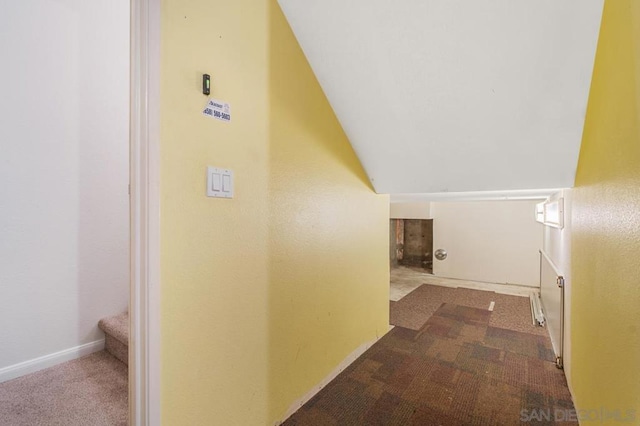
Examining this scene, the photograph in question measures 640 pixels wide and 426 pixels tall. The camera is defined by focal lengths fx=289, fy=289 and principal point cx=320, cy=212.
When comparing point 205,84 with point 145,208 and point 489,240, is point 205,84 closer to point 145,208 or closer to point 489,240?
point 145,208

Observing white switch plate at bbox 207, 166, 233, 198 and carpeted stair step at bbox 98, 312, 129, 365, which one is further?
carpeted stair step at bbox 98, 312, 129, 365

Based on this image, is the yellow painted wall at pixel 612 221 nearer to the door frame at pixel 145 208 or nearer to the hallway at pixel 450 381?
the hallway at pixel 450 381

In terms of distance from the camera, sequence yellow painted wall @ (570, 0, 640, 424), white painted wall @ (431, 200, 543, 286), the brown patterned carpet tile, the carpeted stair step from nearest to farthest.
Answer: yellow painted wall @ (570, 0, 640, 424), the brown patterned carpet tile, the carpeted stair step, white painted wall @ (431, 200, 543, 286)

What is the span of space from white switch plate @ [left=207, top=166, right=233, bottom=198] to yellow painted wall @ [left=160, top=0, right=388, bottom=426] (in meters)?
0.03

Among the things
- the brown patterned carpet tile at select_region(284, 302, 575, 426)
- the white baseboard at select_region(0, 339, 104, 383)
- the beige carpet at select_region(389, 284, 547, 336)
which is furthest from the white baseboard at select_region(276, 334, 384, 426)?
the white baseboard at select_region(0, 339, 104, 383)

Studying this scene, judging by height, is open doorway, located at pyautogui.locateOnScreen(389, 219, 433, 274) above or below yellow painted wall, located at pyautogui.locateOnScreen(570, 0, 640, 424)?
below

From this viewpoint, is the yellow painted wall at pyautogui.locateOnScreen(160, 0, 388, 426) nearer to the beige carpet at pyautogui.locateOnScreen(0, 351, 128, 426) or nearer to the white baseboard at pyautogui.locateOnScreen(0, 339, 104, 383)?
the beige carpet at pyautogui.locateOnScreen(0, 351, 128, 426)

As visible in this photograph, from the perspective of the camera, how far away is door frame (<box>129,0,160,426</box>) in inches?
36.9

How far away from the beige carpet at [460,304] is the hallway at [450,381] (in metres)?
0.04

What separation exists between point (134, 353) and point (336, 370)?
4.43ft

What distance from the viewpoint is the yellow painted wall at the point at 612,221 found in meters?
0.77

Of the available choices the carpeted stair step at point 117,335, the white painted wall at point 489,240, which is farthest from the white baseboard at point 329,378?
the white painted wall at point 489,240

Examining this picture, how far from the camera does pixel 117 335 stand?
1897 millimetres

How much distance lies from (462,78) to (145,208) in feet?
4.76
